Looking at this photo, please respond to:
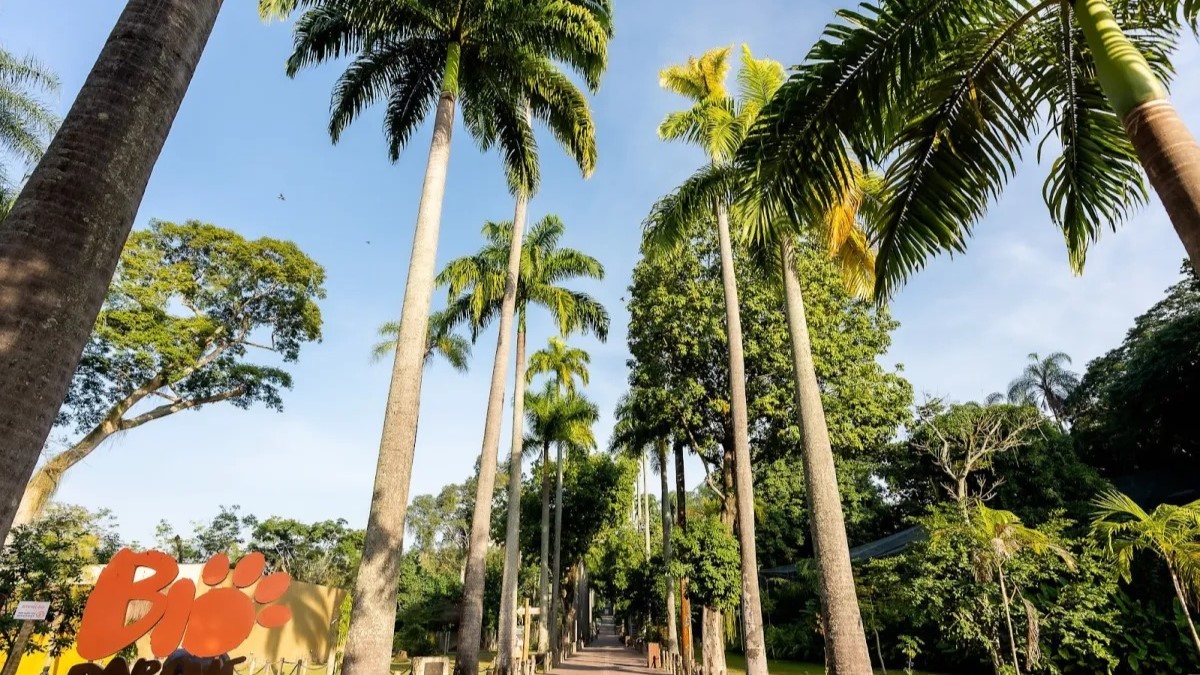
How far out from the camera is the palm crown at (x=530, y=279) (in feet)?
62.5

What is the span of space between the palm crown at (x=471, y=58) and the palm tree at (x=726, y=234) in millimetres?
2438

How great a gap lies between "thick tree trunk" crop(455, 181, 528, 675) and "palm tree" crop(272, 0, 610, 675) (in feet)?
0.21

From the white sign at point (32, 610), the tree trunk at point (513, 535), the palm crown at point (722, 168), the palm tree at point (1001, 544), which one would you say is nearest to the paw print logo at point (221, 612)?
the white sign at point (32, 610)

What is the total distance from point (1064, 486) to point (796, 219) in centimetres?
2531

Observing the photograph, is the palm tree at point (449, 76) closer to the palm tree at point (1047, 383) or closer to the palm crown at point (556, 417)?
the palm crown at point (556, 417)

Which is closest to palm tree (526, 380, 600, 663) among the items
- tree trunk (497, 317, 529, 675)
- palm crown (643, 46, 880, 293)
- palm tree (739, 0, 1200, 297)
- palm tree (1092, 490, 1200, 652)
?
tree trunk (497, 317, 529, 675)

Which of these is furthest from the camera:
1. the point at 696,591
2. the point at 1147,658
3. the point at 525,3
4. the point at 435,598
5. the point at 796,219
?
the point at 435,598

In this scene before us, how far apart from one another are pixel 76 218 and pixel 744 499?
11517mm

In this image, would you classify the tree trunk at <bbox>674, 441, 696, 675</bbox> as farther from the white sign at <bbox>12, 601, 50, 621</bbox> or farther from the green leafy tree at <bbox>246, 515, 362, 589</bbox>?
the green leafy tree at <bbox>246, 515, 362, 589</bbox>

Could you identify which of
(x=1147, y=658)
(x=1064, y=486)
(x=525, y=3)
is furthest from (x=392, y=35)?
(x=1064, y=486)

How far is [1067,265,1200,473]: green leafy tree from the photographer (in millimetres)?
22094

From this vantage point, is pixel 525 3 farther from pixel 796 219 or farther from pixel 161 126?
pixel 161 126

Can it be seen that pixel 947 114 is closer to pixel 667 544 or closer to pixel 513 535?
pixel 513 535

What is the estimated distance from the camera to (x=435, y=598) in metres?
34.7
